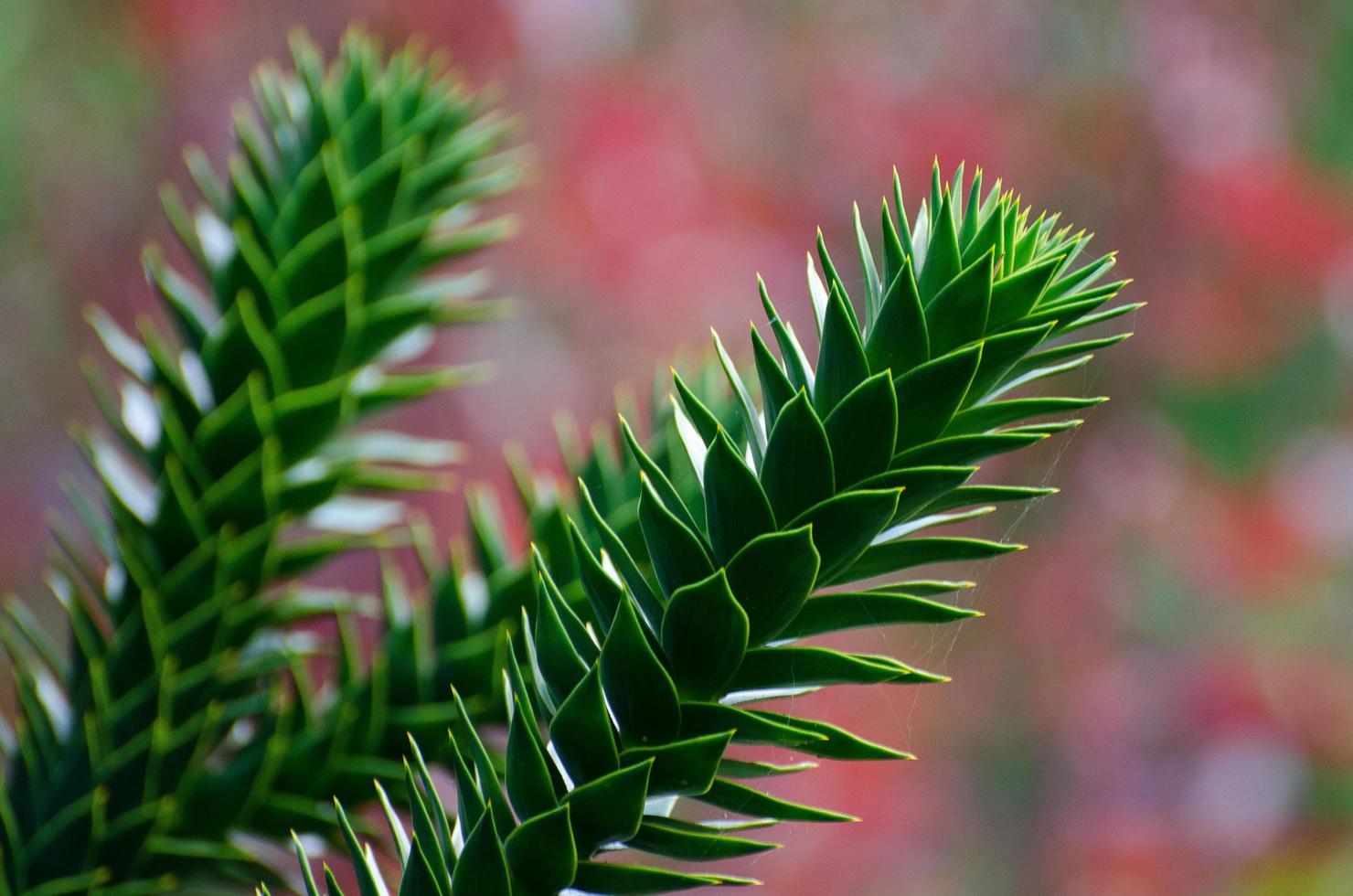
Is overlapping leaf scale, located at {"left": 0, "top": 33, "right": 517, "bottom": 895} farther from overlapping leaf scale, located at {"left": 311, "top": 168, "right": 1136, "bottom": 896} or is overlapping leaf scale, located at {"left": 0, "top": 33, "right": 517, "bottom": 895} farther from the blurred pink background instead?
the blurred pink background

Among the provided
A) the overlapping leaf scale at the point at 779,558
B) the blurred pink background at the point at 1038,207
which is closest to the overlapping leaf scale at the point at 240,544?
the overlapping leaf scale at the point at 779,558

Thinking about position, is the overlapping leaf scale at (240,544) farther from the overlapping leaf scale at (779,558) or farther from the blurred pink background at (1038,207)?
the blurred pink background at (1038,207)

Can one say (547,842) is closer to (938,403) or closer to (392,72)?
(938,403)

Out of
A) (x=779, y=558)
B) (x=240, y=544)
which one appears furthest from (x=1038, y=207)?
(x=779, y=558)

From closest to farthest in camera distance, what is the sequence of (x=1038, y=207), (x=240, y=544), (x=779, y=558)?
(x=779, y=558)
(x=240, y=544)
(x=1038, y=207)

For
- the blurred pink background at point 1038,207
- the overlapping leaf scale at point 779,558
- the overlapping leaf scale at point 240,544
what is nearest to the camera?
the overlapping leaf scale at point 779,558

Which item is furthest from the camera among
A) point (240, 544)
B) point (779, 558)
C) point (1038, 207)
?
point (1038, 207)

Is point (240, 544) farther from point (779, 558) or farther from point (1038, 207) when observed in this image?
point (1038, 207)
